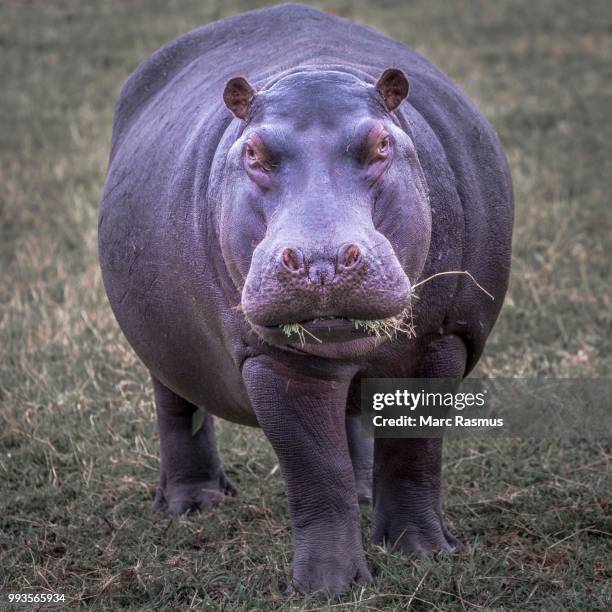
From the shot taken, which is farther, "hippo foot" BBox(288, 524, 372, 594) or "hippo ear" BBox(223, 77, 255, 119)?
"hippo foot" BBox(288, 524, 372, 594)

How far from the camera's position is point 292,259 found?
3547 millimetres

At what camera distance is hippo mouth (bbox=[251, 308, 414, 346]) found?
12.1 feet

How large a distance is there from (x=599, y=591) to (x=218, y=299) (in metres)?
1.70

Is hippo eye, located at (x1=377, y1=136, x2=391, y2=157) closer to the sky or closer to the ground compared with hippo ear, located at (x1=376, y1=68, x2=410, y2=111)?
closer to the ground

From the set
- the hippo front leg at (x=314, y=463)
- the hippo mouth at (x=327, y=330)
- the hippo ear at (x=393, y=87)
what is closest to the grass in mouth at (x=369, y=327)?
the hippo mouth at (x=327, y=330)

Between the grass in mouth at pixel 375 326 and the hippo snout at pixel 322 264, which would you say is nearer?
the hippo snout at pixel 322 264

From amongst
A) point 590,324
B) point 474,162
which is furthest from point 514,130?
point 474,162

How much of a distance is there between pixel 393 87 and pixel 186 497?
2.38 m

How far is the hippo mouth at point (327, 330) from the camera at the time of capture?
12.1ft

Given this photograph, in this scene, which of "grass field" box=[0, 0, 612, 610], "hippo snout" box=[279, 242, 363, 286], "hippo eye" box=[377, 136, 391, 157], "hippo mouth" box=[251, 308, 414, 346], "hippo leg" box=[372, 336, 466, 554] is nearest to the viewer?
"hippo snout" box=[279, 242, 363, 286]

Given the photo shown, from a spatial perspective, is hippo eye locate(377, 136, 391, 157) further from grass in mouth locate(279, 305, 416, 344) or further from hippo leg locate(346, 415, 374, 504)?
hippo leg locate(346, 415, 374, 504)

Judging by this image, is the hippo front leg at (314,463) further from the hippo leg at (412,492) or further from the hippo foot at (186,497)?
the hippo foot at (186,497)

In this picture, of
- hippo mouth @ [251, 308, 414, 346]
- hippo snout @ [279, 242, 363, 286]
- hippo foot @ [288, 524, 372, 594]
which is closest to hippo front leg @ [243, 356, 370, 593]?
hippo foot @ [288, 524, 372, 594]

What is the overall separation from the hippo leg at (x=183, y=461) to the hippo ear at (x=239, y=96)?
194 centimetres
